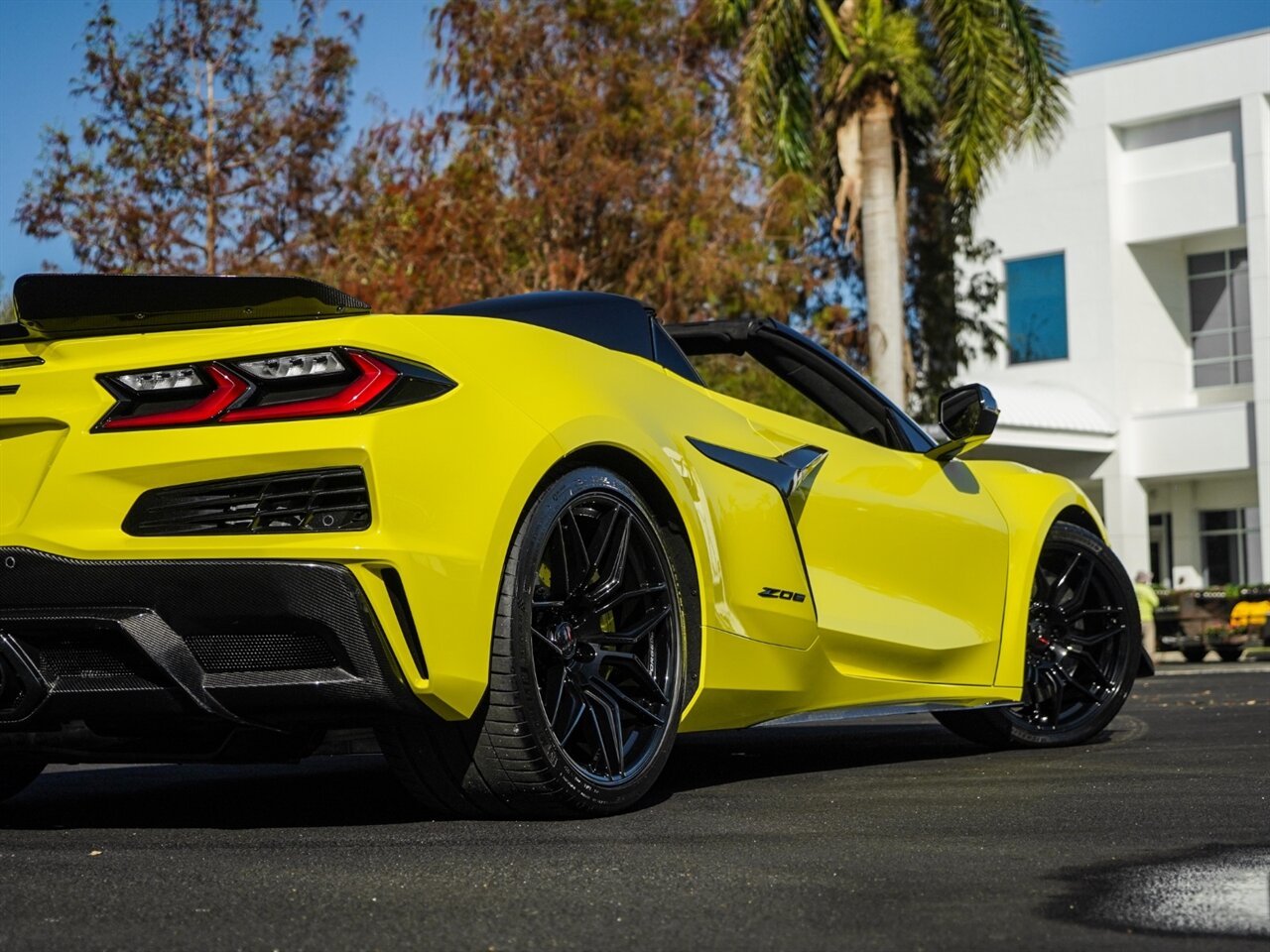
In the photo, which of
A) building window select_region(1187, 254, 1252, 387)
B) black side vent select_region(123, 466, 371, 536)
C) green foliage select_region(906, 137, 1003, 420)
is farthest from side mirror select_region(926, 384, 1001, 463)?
building window select_region(1187, 254, 1252, 387)

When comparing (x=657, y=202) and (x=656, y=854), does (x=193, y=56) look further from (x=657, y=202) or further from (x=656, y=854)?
(x=656, y=854)

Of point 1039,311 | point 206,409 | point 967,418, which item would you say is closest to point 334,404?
point 206,409

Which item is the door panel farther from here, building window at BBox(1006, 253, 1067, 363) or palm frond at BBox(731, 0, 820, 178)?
building window at BBox(1006, 253, 1067, 363)

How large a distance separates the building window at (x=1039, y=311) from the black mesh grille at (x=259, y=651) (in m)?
34.8

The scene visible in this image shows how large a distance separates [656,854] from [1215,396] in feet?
119

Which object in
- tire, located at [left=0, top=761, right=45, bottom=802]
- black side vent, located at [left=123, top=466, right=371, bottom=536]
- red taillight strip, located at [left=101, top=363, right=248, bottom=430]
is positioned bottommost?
tire, located at [left=0, top=761, right=45, bottom=802]

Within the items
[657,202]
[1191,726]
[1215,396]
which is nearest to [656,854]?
[1191,726]

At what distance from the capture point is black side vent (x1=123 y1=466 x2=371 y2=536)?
3773 mm

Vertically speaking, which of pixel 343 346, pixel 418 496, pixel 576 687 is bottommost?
pixel 576 687

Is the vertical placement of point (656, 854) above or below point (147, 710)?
below

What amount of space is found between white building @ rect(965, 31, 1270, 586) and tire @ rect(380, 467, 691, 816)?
30.6m

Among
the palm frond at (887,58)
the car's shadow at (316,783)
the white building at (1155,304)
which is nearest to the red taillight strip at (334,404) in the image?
the car's shadow at (316,783)

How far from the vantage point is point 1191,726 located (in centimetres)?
749

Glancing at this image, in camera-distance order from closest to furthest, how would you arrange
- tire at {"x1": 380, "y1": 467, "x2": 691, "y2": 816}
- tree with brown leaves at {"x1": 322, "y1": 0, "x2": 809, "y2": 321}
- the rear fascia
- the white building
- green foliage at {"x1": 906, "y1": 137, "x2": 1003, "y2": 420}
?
1. the rear fascia
2. tire at {"x1": 380, "y1": 467, "x2": 691, "y2": 816}
3. tree with brown leaves at {"x1": 322, "y1": 0, "x2": 809, "y2": 321}
4. green foliage at {"x1": 906, "y1": 137, "x2": 1003, "y2": 420}
5. the white building
